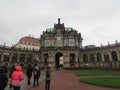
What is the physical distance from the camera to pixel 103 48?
6312 centimetres

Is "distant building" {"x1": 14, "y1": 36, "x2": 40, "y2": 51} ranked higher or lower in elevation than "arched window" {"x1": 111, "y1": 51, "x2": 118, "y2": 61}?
higher

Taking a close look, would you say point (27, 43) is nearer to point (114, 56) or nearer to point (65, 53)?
point (65, 53)

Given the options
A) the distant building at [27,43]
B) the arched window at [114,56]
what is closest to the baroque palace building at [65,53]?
the arched window at [114,56]

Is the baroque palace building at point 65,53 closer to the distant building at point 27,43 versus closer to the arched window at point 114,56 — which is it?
the arched window at point 114,56

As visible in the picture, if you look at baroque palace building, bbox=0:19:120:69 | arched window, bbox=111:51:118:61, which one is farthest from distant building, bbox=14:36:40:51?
arched window, bbox=111:51:118:61

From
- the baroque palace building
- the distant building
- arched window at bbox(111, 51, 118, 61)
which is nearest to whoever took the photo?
arched window at bbox(111, 51, 118, 61)

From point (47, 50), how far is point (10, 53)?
663 inches

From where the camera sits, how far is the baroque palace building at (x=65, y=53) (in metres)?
61.8

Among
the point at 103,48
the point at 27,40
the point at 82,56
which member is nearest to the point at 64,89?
the point at 103,48

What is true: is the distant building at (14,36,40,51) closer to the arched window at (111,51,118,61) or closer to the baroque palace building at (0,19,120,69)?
the baroque palace building at (0,19,120,69)

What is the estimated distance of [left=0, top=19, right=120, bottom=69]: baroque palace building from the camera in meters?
61.8

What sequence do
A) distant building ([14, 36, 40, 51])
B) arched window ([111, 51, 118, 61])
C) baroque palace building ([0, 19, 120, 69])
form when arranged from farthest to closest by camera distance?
distant building ([14, 36, 40, 51]), baroque palace building ([0, 19, 120, 69]), arched window ([111, 51, 118, 61])

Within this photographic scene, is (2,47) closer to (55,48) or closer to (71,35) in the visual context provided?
(55,48)

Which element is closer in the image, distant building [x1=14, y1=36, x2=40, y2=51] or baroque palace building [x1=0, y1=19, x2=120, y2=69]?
baroque palace building [x1=0, y1=19, x2=120, y2=69]
